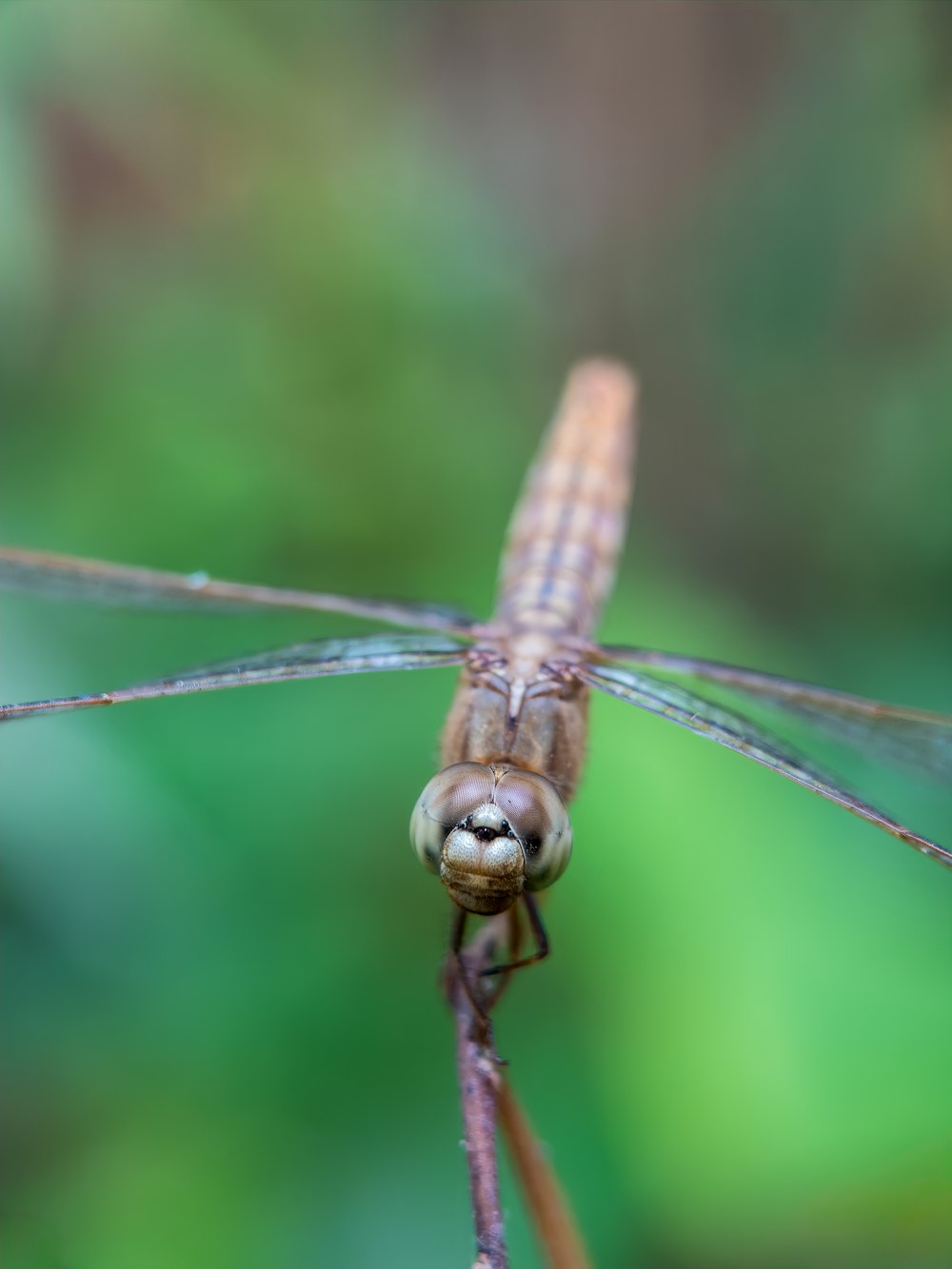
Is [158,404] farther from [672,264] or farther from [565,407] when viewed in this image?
[672,264]

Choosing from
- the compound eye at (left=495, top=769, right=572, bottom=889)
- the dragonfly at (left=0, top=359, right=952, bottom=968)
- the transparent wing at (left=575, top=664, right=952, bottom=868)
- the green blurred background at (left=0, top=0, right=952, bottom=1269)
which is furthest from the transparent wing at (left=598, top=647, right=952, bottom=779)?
the green blurred background at (left=0, top=0, right=952, bottom=1269)

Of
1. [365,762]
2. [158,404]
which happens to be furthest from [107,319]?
[365,762]

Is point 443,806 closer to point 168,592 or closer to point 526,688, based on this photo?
point 526,688

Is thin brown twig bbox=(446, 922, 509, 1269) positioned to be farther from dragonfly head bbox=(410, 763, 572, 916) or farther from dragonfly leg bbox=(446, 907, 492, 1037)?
dragonfly head bbox=(410, 763, 572, 916)

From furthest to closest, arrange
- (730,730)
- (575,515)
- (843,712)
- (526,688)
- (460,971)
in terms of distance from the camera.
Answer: (575,515), (843,712), (526,688), (730,730), (460,971)

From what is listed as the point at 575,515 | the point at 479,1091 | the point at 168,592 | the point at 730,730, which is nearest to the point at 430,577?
the point at 575,515

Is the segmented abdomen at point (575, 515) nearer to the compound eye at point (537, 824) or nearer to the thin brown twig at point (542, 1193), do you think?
the compound eye at point (537, 824)

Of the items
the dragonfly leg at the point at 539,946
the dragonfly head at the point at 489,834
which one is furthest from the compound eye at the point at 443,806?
the dragonfly leg at the point at 539,946
